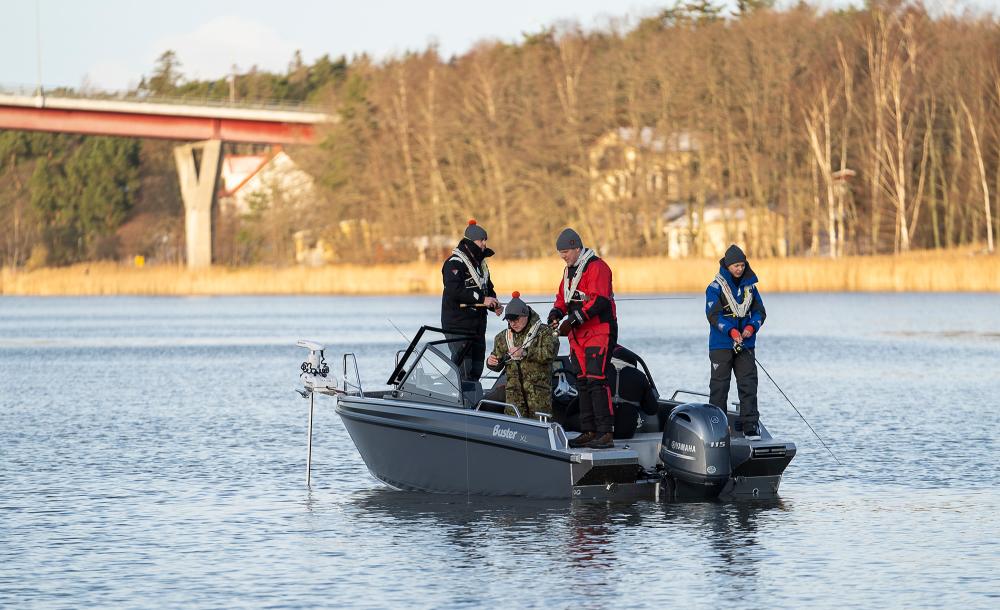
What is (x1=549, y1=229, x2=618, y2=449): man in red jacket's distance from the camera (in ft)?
36.9

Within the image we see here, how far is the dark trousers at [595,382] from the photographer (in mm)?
11250

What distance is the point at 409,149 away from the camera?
70188 mm

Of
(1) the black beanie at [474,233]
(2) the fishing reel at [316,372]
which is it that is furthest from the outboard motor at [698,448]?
(2) the fishing reel at [316,372]

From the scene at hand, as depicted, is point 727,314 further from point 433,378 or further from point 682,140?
point 682,140

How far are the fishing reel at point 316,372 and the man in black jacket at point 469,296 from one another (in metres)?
1.15

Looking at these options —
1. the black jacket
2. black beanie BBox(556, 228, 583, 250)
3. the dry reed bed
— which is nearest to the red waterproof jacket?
black beanie BBox(556, 228, 583, 250)

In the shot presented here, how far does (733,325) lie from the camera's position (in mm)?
12289

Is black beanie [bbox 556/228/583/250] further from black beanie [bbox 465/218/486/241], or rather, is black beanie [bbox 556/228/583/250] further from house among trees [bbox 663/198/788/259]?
house among trees [bbox 663/198/788/259]

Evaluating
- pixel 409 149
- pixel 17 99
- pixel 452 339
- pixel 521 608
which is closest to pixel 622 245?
pixel 409 149

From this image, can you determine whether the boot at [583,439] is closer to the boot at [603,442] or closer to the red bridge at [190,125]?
the boot at [603,442]

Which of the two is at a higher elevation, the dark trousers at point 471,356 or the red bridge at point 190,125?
the red bridge at point 190,125

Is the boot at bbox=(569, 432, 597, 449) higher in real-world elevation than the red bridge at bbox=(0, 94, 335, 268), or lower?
lower

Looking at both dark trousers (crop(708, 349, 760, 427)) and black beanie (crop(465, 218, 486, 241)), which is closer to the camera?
dark trousers (crop(708, 349, 760, 427))

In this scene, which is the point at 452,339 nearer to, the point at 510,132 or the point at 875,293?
the point at 875,293
